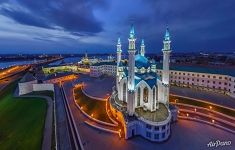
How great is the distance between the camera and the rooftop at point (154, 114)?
2898cm

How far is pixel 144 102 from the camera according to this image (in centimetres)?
3266

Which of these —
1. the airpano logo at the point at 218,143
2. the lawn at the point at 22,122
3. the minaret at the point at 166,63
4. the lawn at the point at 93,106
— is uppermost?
the minaret at the point at 166,63

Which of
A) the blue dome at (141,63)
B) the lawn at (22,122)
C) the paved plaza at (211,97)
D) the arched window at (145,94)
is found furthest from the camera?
the paved plaza at (211,97)

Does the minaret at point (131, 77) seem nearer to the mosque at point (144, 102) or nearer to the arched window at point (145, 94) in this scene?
the mosque at point (144, 102)

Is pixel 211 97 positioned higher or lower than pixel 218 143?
higher

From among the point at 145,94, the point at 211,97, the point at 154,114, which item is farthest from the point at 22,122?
the point at 211,97

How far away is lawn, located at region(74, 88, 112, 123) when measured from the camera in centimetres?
3369

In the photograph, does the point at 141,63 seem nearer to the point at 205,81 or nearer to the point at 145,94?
the point at 145,94

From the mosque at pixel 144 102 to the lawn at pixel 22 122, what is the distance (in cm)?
1539

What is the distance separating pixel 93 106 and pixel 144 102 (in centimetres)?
1237

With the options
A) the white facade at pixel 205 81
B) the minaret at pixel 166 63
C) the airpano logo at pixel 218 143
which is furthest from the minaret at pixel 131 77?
the white facade at pixel 205 81

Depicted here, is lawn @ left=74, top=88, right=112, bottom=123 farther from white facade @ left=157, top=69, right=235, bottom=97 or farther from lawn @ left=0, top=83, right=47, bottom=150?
white facade @ left=157, top=69, right=235, bottom=97

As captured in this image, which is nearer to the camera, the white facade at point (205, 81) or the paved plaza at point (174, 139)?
the paved plaza at point (174, 139)

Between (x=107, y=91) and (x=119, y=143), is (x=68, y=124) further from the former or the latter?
(x=107, y=91)
